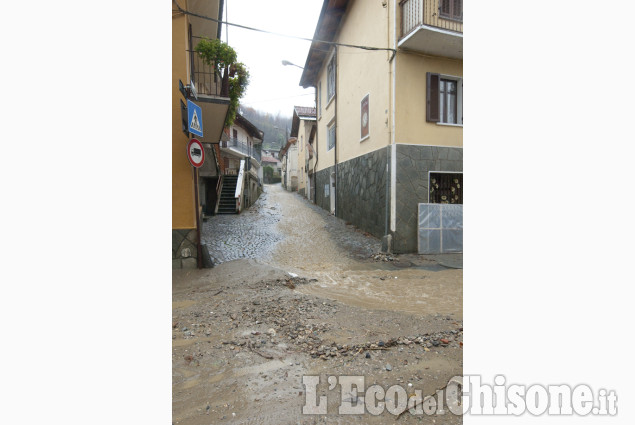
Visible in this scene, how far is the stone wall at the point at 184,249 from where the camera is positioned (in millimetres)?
5672

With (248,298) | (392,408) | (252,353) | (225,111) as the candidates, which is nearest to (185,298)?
(248,298)

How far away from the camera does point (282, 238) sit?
898 cm

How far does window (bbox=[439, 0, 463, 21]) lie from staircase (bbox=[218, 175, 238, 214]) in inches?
381

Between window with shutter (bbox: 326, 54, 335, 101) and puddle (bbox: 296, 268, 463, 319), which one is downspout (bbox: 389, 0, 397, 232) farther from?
window with shutter (bbox: 326, 54, 335, 101)

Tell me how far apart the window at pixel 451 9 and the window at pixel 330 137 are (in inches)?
265

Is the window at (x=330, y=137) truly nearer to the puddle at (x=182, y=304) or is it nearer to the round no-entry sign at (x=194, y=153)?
the round no-entry sign at (x=194, y=153)

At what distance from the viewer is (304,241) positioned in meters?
8.82

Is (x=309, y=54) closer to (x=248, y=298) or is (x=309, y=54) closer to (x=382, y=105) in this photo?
(x=382, y=105)

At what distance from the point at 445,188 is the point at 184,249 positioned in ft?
22.9

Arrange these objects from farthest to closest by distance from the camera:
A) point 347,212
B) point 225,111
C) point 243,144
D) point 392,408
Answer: point 243,144, point 347,212, point 225,111, point 392,408

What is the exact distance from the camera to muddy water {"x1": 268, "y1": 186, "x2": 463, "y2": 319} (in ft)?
13.8

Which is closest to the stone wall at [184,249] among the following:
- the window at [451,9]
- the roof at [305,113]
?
the window at [451,9]

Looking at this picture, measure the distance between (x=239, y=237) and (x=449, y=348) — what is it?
6790 mm

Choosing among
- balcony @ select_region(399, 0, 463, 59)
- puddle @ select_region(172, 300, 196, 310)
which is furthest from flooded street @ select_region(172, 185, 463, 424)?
balcony @ select_region(399, 0, 463, 59)
